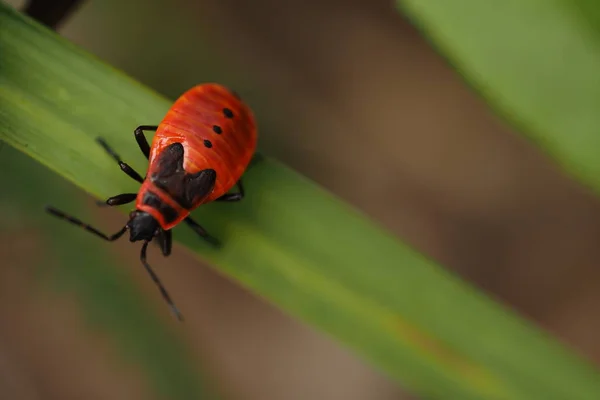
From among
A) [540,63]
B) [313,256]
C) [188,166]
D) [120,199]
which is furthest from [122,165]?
[540,63]

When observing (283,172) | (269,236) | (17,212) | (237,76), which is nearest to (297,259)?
(269,236)

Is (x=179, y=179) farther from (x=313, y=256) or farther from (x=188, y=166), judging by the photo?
(x=313, y=256)

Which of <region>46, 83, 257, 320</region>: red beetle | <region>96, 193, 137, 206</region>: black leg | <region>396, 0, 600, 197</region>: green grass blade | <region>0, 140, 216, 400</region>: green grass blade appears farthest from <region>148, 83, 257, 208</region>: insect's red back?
<region>0, 140, 216, 400</region>: green grass blade

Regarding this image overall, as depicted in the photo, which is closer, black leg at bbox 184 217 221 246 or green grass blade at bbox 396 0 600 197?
green grass blade at bbox 396 0 600 197

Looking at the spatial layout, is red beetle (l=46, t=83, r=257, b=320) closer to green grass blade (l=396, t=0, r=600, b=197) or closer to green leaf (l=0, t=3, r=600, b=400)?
green leaf (l=0, t=3, r=600, b=400)

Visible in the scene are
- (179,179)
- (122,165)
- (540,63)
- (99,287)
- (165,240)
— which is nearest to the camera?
(540,63)

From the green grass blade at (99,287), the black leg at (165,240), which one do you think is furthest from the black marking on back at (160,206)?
the green grass blade at (99,287)
